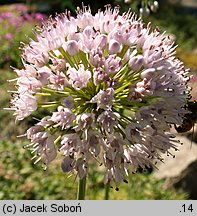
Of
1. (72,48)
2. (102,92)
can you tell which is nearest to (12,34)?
(72,48)

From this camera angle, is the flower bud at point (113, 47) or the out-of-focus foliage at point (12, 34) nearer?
the flower bud at point (113, 47)

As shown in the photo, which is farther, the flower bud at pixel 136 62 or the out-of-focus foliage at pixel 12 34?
the out-of-focus foliage at pixel 12 34

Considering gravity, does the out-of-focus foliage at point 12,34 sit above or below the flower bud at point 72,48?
above

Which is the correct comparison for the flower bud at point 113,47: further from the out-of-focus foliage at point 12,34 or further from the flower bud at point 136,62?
the out-of-focus foliage at point 12,34

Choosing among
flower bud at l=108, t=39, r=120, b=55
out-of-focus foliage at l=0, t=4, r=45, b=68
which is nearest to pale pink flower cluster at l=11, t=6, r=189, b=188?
flower bud at l=108, t=39, r=120, b=55

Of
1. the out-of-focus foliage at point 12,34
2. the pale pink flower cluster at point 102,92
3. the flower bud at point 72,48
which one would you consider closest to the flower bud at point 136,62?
the pale pink flower cluster at point 102,92

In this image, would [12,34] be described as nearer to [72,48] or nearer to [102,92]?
[72,48]

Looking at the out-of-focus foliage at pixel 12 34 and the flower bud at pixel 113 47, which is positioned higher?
the out-of-focus foliage at pixel 12 34

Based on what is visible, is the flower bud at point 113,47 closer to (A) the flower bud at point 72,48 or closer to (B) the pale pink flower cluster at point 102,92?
(B) the pale pink flower cluster at point 102,92

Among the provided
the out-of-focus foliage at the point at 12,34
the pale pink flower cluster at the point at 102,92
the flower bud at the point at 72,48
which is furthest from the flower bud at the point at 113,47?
the out-of-focus foliage at the point at 12,34

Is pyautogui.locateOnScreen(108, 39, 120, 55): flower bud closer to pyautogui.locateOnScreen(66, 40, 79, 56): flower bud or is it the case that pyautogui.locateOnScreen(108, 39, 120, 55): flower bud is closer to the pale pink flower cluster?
the pale pink flower cluster
